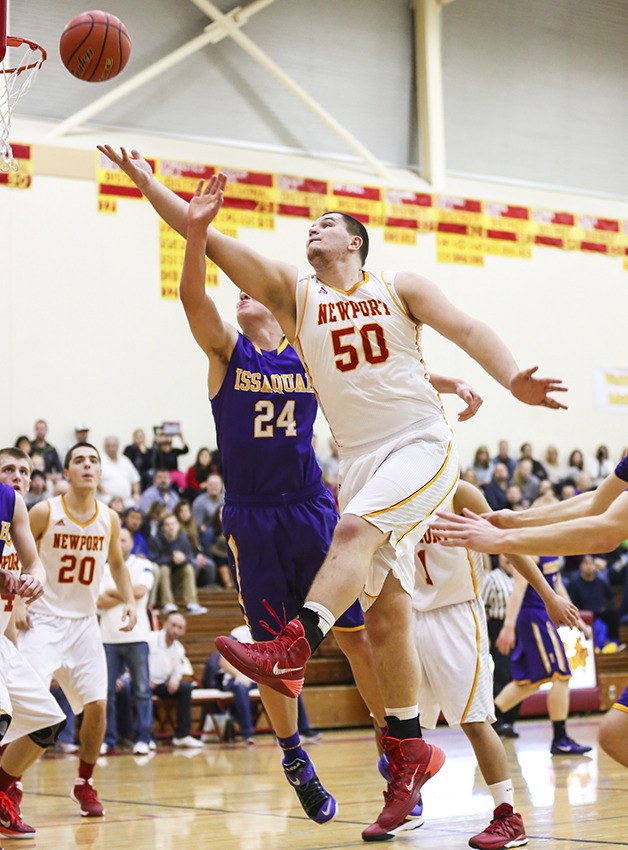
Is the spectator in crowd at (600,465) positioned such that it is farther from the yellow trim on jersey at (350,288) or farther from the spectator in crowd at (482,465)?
the yellow trim on jersey at (350,288)

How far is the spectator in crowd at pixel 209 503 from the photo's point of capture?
1725 centimetres

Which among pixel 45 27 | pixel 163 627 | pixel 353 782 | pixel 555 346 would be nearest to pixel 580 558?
pixel 555 346

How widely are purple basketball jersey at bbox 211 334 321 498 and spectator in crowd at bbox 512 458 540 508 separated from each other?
14489mm

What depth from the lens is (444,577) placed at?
6438 mm

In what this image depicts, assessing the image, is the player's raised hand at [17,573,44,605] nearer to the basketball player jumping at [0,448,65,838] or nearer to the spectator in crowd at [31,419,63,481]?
the basketball player jumping at [0,448,65,838]

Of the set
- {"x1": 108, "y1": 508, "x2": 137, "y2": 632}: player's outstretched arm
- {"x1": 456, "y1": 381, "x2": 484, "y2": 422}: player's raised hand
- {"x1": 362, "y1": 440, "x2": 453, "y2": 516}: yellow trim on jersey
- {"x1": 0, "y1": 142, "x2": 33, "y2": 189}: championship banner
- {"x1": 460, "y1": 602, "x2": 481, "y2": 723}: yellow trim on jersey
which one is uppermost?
{"x1": 0, "y1": 142, "x2": 33, "y2": 189}: championship banner

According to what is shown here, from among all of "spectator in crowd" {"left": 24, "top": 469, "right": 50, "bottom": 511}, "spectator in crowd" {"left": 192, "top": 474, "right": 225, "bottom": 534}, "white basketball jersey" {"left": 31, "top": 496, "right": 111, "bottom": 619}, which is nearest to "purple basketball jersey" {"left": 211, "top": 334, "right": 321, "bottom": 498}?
"white basketball jersey" {"left": 31, "top": 496, "right": 111, "bottom": 619}

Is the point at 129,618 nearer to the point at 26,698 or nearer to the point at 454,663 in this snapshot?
the point at 26,698

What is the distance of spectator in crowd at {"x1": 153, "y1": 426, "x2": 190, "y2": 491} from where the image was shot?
18203mm

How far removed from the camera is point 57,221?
19000 mm

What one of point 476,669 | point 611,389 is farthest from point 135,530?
point 611,389

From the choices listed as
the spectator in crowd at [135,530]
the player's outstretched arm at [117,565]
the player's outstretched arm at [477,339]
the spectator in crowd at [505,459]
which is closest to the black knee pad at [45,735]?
the player's outstretched arm at [117,565]

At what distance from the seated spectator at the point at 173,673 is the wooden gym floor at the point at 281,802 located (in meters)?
0.60

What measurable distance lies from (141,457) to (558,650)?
8.79 meters
